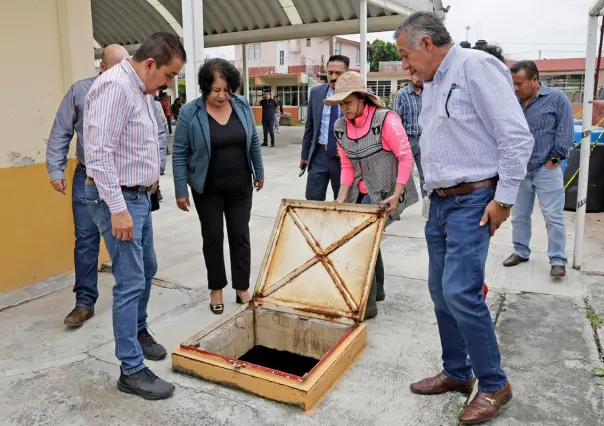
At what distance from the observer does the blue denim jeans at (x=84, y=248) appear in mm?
3865

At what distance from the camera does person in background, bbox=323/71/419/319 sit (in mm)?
3496

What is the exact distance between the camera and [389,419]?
2.69 m

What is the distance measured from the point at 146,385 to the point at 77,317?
1.23 metres

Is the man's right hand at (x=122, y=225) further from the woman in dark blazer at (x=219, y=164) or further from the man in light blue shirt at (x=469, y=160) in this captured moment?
the man in light blue shirt at (x=469, y=160)

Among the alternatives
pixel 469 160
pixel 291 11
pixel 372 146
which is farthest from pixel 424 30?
pixel 291 11

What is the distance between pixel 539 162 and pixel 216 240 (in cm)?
292

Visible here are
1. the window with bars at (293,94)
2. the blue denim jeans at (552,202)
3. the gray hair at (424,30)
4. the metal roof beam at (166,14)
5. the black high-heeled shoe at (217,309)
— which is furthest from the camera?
the window with bars at (293,94)

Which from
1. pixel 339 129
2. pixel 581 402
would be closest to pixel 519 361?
pixel 581 402

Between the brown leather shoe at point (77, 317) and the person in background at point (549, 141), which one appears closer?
the brown leather shoe at point (77, 317)

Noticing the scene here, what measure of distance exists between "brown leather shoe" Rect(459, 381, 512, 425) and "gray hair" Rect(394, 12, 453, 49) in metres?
1.70

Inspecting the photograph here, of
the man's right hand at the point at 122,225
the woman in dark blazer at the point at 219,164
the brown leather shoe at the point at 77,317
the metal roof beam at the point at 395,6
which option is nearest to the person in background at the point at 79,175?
the brown leather shoe at the point at 77,317

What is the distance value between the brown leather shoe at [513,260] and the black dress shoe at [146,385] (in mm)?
3400

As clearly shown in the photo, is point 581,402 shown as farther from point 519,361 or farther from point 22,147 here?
point 22,147

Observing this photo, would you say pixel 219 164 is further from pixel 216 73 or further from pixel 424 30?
pixel 424 30
